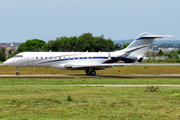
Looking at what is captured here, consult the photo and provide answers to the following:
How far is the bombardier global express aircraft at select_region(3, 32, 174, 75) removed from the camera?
4203 centimetres

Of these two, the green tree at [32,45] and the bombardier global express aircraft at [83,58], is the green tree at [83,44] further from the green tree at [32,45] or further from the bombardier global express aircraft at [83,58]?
the bombardier global express aircraft at [83,58]

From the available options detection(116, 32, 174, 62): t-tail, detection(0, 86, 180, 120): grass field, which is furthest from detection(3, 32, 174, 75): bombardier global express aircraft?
detection(0, 86, 180, 120): grass field

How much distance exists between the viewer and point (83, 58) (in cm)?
4378

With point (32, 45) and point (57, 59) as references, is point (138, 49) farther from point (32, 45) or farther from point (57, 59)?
point (32, 45)

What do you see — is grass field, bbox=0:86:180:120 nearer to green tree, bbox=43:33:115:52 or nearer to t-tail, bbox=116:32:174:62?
t-tail, bbox=116:32:174:62

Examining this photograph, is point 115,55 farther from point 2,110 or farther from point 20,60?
point 2,110

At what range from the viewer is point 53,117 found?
13.6 metres

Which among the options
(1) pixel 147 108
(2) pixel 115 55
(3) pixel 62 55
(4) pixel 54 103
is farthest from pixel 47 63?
(1) pixel 147 108

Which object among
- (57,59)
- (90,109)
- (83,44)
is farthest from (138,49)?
(83,44)

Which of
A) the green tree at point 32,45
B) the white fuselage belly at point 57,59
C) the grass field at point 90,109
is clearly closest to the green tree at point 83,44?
the green tree at point 32,45

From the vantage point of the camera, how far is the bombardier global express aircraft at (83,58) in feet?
138

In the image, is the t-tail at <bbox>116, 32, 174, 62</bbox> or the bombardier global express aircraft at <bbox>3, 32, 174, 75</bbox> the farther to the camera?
the t-tail at <bbox>116, 32, 174, 62</bbox>

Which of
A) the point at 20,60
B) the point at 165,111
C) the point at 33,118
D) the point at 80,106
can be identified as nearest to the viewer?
the point at 33,118

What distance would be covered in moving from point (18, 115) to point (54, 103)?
379 cm
